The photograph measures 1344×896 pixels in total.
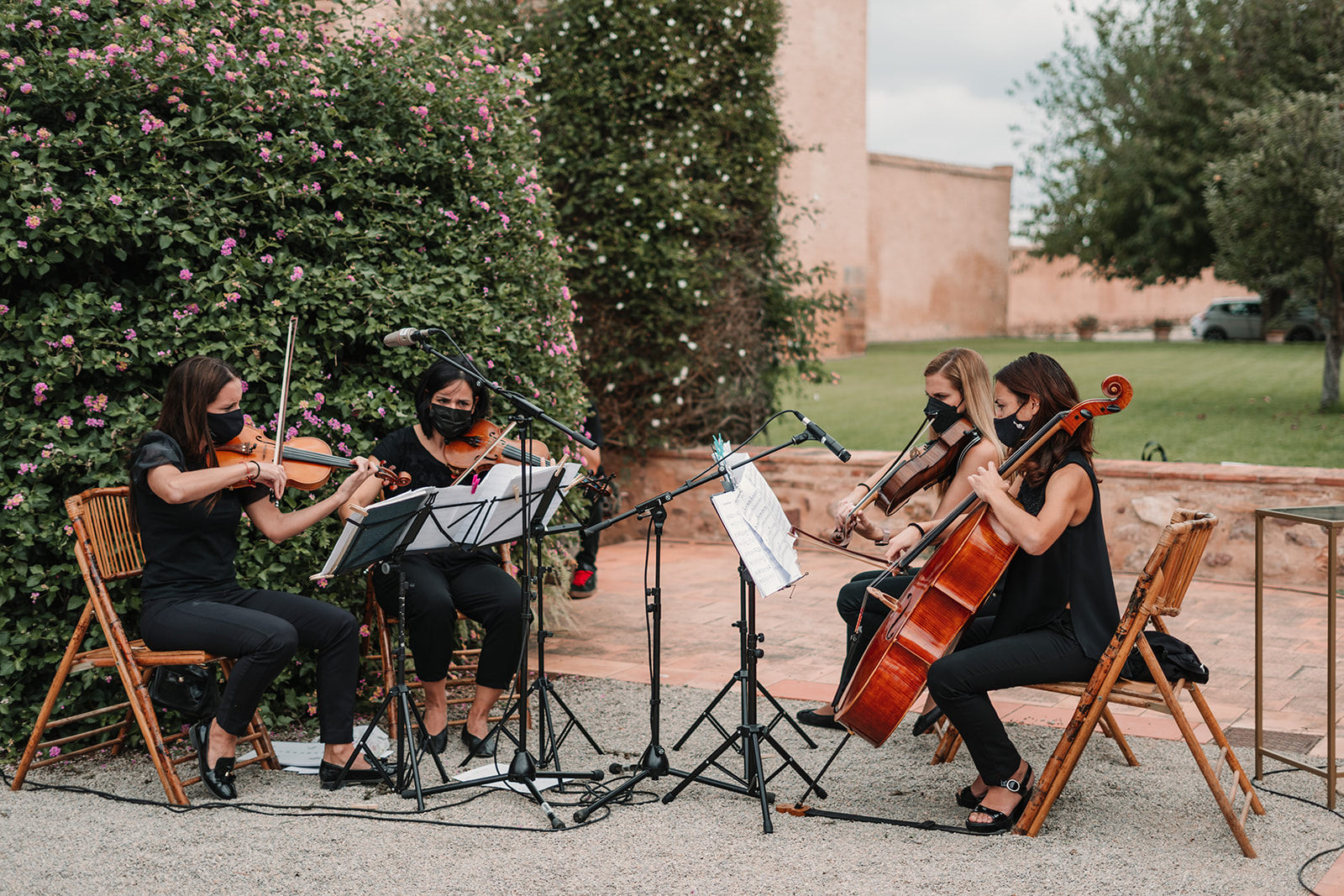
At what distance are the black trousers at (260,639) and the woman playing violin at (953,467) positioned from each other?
176 cm

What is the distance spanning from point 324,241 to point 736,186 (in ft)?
14.9

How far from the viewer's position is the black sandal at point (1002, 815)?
344cm

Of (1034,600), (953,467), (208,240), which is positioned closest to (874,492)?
(953,467)

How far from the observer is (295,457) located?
4016 millimetres

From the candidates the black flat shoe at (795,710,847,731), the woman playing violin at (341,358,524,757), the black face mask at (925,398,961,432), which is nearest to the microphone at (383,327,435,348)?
the woman playing violin at (341,358,524,757)

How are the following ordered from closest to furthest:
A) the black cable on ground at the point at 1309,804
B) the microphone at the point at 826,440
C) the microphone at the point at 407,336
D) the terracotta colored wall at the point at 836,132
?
the black cable on ground at the point at 1309,804 → the microphone at the point at 826,440 → the microphone at the point at 407,336 → the terracotta colored wall at the point at 836,132

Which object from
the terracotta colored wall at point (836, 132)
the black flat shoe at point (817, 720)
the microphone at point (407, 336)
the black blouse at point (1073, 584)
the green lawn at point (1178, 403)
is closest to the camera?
the black blouse at point (1073, 584)

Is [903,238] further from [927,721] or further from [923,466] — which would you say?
[927,721]

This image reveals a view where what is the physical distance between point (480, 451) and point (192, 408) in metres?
1.04

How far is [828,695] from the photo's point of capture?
16.1ft

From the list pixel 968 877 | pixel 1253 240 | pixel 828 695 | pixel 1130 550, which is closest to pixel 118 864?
pixel 968 877

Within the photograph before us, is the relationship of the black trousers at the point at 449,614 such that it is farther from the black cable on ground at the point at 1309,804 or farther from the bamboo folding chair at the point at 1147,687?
the black cable on ground at the point at 1309,804

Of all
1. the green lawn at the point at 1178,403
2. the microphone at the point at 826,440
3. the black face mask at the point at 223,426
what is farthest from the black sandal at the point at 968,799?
the green lawn at the point at 1178,403

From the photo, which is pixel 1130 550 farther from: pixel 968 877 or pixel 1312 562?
pixel 968 877
